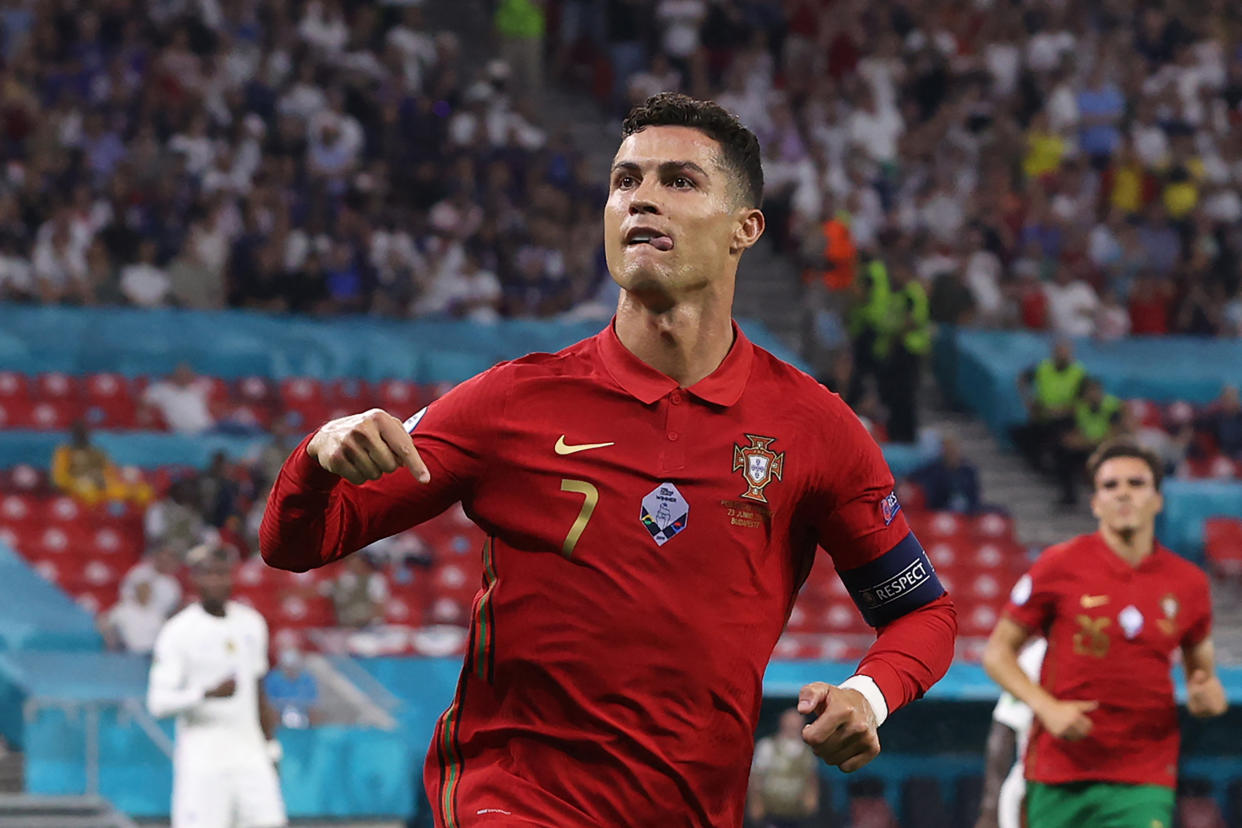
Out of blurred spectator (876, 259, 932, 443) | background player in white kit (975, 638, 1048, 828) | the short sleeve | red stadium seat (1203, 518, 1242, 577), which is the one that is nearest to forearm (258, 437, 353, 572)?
the short sleeve

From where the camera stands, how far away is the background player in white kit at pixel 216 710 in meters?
9.45

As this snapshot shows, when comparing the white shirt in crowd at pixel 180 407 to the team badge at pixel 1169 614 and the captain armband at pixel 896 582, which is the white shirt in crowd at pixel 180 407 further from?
the captain armband at pixel 896 582

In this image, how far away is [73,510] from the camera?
14.9 metres

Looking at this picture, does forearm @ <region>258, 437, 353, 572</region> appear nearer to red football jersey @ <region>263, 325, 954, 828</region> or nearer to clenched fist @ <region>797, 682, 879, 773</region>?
red football jersey @ <region>263, 325, 954, 828</region>

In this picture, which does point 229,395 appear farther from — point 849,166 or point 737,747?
point 737,747

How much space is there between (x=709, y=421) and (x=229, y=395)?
13534 mm

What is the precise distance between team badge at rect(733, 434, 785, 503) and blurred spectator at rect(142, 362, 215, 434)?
42.8ft

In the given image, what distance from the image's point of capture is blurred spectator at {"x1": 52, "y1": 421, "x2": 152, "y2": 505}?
1509 centimetres

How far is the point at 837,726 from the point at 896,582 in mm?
575

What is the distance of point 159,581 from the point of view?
13.5 m

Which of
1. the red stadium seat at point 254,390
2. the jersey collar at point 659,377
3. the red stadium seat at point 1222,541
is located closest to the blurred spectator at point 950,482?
the red stadium seat at point 1222,541

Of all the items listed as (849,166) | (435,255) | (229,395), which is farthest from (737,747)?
(849,166)

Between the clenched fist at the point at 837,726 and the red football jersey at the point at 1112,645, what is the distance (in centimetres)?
406

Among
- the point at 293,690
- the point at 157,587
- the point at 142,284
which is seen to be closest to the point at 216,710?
the point at 293,690
